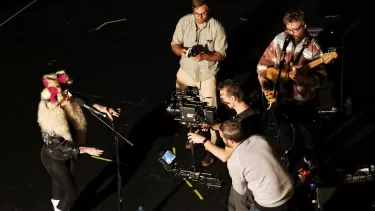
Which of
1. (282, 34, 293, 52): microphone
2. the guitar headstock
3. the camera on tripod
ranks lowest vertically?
the guitar headstock

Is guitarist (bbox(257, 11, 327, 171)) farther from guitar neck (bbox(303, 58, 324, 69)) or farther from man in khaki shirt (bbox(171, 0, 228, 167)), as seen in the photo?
man in khaki shirt (bbox(171, 0, 228, 167))

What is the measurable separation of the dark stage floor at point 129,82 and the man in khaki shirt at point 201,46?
1.04m

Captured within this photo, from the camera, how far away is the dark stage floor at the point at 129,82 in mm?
7113

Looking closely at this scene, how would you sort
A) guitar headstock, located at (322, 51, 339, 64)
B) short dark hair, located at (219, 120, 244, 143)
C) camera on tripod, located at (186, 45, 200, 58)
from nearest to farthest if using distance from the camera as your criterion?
short dark hair, located at (219, 120, 244, 143)
guitar headstock, located at (322, 51, 339, 64)
camera on tripod, located at (186, 45, 200, 58)

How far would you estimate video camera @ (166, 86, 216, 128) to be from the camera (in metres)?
6.35

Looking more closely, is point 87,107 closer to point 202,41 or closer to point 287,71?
point 202,41

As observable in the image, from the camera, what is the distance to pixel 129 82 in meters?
9.05

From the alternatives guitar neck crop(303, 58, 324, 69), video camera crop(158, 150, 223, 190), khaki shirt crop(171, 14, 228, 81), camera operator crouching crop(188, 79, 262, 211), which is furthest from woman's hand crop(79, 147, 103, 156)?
guitar neck crop(303, 58, 324, 69)

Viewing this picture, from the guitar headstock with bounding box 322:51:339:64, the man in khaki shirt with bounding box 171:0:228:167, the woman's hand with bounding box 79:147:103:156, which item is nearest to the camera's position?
the woman's hand with bounding box 79:147:103:156

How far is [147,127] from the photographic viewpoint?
8109 mm

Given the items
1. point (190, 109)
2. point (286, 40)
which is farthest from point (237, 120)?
point (286, 40)

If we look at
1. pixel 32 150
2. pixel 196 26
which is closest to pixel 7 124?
pixel 32 150

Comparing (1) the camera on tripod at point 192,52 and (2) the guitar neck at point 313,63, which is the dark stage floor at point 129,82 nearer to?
(2) the guitar neck at point 313,63

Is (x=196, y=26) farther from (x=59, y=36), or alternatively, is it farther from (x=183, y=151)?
(x=59, y=36)
